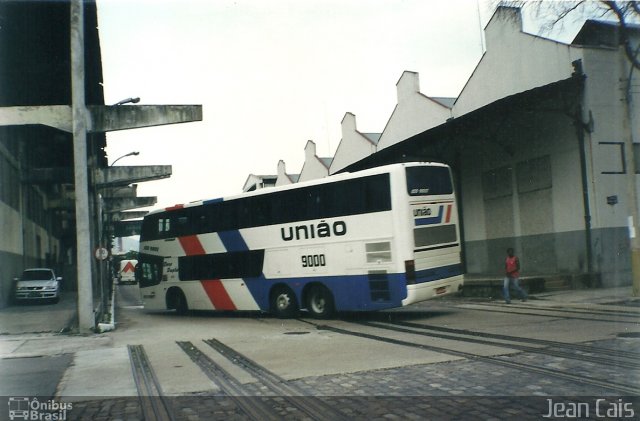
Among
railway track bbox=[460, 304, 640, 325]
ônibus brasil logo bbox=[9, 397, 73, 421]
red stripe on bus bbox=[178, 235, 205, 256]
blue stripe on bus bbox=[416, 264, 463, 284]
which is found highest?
red stripe on bus bbox=[178, 235, 205, 256]

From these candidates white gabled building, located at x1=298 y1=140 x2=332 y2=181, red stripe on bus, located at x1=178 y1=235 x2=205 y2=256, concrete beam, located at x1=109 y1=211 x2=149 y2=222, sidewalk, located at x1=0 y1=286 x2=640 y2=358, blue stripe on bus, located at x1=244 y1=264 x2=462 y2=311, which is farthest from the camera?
white gabled building, located at x1=298 y1=140 x2=332 y2=181

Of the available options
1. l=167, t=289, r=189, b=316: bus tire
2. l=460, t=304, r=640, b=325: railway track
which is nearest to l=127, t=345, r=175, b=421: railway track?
l=460, t=304, r=640, b=325: railway track

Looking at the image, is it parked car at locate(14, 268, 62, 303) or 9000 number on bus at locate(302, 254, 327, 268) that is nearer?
9000 number on bus at locate(302, 254, 327, 268)

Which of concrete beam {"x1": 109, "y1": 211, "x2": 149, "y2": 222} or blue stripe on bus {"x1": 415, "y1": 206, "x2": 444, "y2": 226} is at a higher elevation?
concrete beam {"x1": 109, "y1": 211, "x2": 149, "y2": 222}

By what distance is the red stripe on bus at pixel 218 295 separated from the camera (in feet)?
62.2

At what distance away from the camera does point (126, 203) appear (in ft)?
156

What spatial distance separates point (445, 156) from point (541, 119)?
271 inches

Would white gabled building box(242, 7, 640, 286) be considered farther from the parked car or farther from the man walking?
the parked car

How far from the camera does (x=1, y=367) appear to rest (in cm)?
1061

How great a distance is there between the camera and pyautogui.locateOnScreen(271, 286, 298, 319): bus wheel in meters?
17.2

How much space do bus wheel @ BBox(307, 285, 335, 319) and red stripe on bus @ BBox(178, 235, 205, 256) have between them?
4.51 meters

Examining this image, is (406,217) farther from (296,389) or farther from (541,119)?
(541,119)

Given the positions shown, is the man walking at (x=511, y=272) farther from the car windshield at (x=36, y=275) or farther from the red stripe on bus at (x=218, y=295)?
the car windshield at (x=36, y=275)

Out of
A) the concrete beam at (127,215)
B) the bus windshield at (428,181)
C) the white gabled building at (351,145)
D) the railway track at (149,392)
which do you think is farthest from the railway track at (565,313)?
the concrete beam at (127,215)
